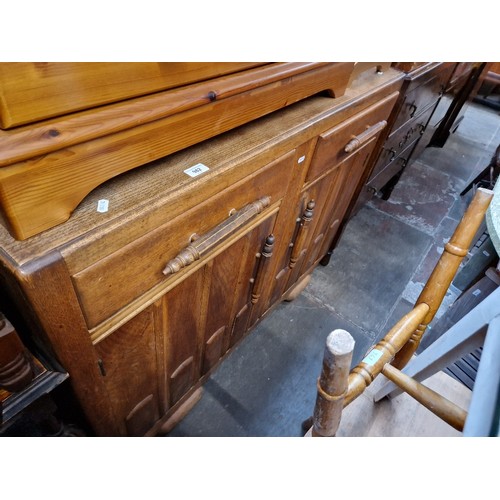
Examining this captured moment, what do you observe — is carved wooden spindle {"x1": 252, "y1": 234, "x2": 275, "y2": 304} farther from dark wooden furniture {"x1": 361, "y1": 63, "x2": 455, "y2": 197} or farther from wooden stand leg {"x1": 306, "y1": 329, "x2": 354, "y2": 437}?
dark wooden furniture {"x1": 361, "y1": 63, "x2": 455, "y2": 197}

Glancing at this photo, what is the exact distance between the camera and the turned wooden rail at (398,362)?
630 mm

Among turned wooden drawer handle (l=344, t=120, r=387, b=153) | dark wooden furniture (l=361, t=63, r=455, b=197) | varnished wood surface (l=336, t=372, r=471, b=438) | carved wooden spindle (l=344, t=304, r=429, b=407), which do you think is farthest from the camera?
dark wooden furniture (l=361, t=63, r=455, b=197)

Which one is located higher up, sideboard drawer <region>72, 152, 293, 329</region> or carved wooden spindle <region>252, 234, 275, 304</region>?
sideboard drawer <region>72, 152, 293, 329</region>

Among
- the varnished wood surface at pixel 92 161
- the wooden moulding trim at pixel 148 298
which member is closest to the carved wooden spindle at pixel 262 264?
the wooden moulding trim at pixel 148 298

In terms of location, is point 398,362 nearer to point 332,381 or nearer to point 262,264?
point 262,264

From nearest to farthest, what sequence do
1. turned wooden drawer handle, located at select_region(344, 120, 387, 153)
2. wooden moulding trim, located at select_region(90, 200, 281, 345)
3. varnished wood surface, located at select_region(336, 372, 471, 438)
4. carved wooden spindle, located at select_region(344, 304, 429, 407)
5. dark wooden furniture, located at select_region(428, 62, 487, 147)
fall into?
wooden moulding trim, located at select_region(90, 200, 281, 345) < carved wooden spindle, located at select_region(344, 304, 429, 407) < varnished wood surface, located at select_region(336, 372, 471, 438) < turned wooden drawer handle, located at select_region(344, 120, 387, 153) < dark wooden furniture, located at select_region(428, 62, 487, 147)

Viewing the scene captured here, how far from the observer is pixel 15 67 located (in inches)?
16.7

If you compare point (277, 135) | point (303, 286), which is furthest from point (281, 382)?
point (277, 135)

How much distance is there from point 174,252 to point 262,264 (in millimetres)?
546

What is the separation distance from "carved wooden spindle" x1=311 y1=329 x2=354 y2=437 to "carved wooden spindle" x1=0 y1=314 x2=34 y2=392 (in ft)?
1.81

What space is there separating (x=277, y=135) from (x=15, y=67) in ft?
2.08

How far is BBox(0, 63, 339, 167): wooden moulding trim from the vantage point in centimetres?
47

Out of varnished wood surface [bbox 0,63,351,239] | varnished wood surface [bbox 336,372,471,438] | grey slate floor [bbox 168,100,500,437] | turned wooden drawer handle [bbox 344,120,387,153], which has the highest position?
varnished wood surface [bbox 0,63,351,239]

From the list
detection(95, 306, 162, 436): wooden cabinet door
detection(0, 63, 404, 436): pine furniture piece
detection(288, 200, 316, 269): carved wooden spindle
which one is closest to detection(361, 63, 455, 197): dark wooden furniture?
detection(0, 63, 404, 436): pine furniture piece
